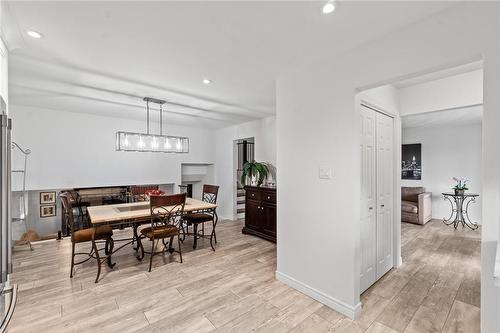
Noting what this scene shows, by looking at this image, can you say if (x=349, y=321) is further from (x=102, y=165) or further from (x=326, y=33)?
(x=102, y=165)

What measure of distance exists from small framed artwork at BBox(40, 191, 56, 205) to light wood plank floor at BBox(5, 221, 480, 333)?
127cm

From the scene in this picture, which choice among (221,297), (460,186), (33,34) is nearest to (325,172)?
(221,297)

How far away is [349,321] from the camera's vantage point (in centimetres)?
208

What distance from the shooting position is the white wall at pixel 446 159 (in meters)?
5.36

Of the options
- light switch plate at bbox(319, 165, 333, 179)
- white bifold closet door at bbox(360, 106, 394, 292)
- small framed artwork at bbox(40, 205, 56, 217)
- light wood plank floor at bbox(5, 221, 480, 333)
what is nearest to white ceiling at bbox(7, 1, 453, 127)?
white bifold closet door at bbox(360, 106, 394, 292)

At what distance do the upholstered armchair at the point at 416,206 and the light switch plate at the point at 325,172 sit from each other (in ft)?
14.7

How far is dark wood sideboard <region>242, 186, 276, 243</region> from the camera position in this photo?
4.27 m

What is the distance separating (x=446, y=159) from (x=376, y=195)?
15.3 feet

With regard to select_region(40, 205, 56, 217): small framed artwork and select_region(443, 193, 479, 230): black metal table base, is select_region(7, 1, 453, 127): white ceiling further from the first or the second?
select_region(443, 193, 479, 230): black metal table base

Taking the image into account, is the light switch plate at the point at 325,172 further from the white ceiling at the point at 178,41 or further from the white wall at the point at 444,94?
the white wall at the point at 444,94

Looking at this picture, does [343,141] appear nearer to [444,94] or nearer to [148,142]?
[444,94]

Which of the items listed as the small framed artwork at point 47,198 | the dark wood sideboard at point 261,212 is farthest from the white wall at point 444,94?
the small framed artwork at point 47,198

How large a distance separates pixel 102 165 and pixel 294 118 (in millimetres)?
4537

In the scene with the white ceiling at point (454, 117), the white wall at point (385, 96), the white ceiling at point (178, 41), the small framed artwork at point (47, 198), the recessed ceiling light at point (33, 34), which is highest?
the white ceiling at point (178, 41)
